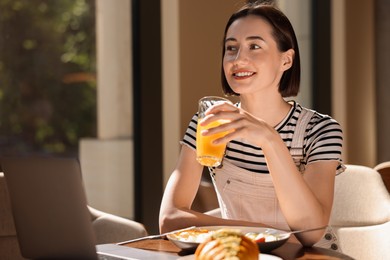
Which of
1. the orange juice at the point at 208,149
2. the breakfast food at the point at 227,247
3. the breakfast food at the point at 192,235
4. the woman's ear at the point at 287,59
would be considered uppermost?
the woman's ear at the point at 287,59

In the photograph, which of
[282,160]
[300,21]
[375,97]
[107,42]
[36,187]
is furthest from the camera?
[375,97]

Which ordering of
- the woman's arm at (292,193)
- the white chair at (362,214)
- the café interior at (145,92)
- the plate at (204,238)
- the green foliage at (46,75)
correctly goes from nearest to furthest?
the plate at (204,238)
the woman's arm at (292,193)
the white chair at (362,214)
the green foliage at (46,75)
the café interior at (145,92)

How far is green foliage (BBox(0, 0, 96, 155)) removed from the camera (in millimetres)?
3736

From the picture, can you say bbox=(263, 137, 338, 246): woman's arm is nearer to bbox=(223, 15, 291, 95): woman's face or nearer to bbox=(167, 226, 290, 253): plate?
bbox=(167, 226, 290, 253): plate

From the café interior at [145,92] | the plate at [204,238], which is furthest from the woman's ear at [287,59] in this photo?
the café interior at [145,92]

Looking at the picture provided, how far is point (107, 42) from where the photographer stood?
410cm

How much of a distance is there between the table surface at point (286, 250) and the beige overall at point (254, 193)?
34 cm

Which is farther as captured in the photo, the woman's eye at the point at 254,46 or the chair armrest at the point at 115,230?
the chair armrest at the point at 115,230

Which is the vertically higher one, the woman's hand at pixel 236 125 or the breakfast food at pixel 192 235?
the woman's hand at pixel 236 125

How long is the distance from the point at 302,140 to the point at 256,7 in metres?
0.45

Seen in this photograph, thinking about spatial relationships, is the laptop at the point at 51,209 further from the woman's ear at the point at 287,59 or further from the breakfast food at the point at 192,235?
the woman's ear at the point at 287,59

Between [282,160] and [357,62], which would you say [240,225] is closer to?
[282,160]

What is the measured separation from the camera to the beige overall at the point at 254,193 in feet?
7.80

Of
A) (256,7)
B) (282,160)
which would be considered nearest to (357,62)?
(256,7)
